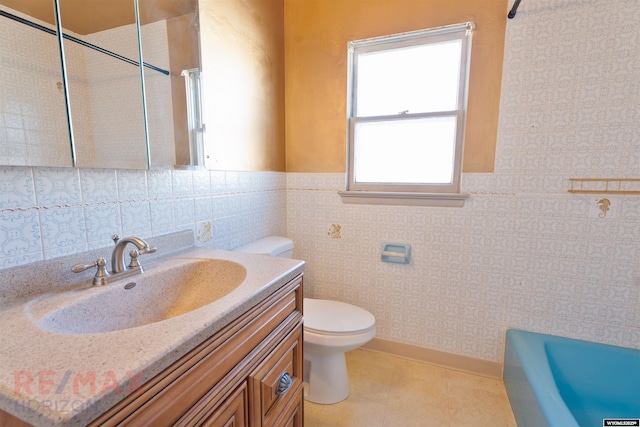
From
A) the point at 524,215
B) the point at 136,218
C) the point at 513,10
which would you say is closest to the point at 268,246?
the point at 136,218

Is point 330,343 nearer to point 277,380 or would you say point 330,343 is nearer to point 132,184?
point 277,380

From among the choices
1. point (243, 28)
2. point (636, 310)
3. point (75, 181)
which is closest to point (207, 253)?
point (75, 181)

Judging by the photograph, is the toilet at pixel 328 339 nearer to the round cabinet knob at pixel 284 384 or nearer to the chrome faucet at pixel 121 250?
the round cabinet knob at pixel 284 384

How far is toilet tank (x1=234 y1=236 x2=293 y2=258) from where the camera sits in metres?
1.56

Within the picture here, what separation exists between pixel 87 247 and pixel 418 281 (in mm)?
1636

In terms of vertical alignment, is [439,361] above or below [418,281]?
below

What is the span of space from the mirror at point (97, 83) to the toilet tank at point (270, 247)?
552mm

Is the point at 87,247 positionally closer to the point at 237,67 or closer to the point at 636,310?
the point at 237,67

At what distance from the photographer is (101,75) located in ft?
3.20

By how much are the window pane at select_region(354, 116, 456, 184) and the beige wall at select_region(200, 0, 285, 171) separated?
57 centimetres

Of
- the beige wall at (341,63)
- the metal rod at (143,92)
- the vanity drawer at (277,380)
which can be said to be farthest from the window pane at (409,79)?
the vanity drawer at (277,380)

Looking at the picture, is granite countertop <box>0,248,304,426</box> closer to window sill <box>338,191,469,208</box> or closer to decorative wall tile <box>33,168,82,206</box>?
decorative wall tile <box>33,168,82,206</box>

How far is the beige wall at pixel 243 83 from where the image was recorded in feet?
4.49

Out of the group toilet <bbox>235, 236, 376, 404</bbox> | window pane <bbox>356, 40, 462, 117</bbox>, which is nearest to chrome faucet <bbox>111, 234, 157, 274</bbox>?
toilet <bbox>235, 236, 376, 404</bbox>
